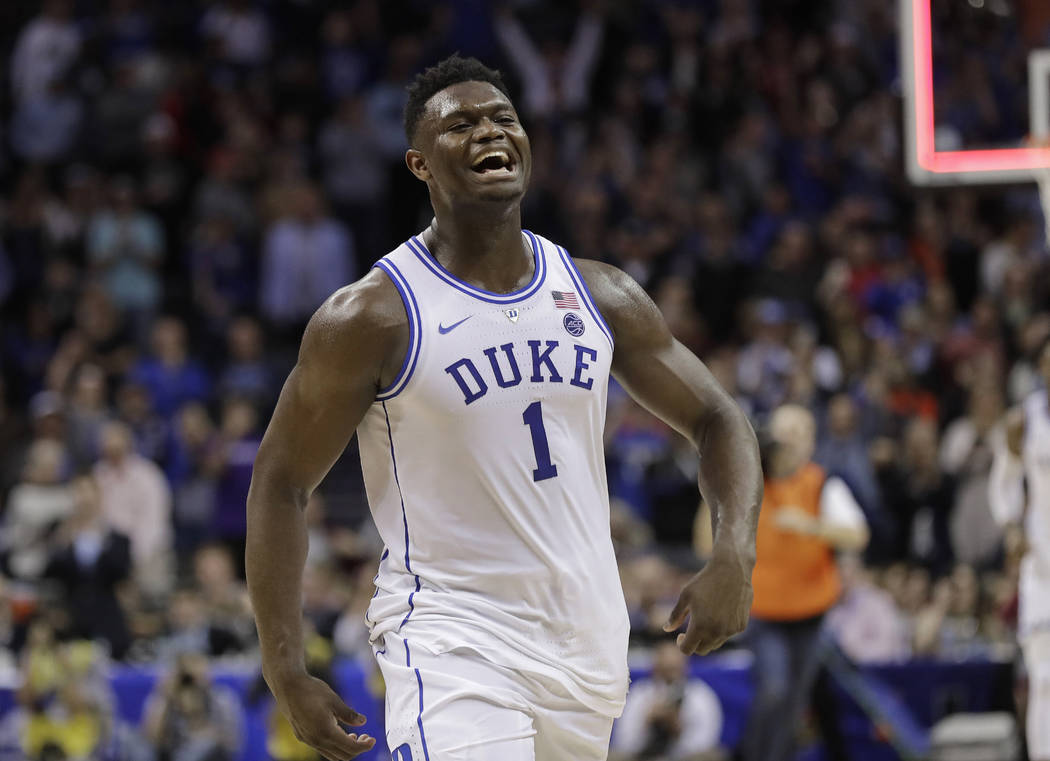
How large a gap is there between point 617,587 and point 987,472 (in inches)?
327

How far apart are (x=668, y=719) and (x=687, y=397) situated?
541 cm

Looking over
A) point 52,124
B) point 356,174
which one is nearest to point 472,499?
point 356,174

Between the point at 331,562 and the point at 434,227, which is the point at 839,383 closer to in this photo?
the point at 331,562

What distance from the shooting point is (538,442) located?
13.6 ft

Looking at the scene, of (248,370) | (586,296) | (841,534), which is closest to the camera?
(586,296)

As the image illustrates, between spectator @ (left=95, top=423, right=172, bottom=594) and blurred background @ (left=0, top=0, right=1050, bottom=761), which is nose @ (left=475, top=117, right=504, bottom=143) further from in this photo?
spectator @ (left=95, top=423, right=172, bottom=594)

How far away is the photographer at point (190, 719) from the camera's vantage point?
31.1 feet

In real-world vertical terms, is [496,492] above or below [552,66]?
below

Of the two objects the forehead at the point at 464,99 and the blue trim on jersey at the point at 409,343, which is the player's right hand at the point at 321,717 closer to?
the blue trim on jersey at the point at 409,343

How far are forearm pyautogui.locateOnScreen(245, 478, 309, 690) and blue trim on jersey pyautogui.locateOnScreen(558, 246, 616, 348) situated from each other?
3.01ft

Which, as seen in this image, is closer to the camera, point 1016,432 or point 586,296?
point 586,296

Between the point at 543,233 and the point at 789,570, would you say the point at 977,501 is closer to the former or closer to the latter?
the point at 789,570

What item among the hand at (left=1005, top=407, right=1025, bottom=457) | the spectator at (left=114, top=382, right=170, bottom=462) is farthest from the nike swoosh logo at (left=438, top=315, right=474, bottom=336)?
the spectator at (left=114, top=382, right=170, bottom=462)

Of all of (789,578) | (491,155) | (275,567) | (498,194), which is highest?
Answer: (491,155)
